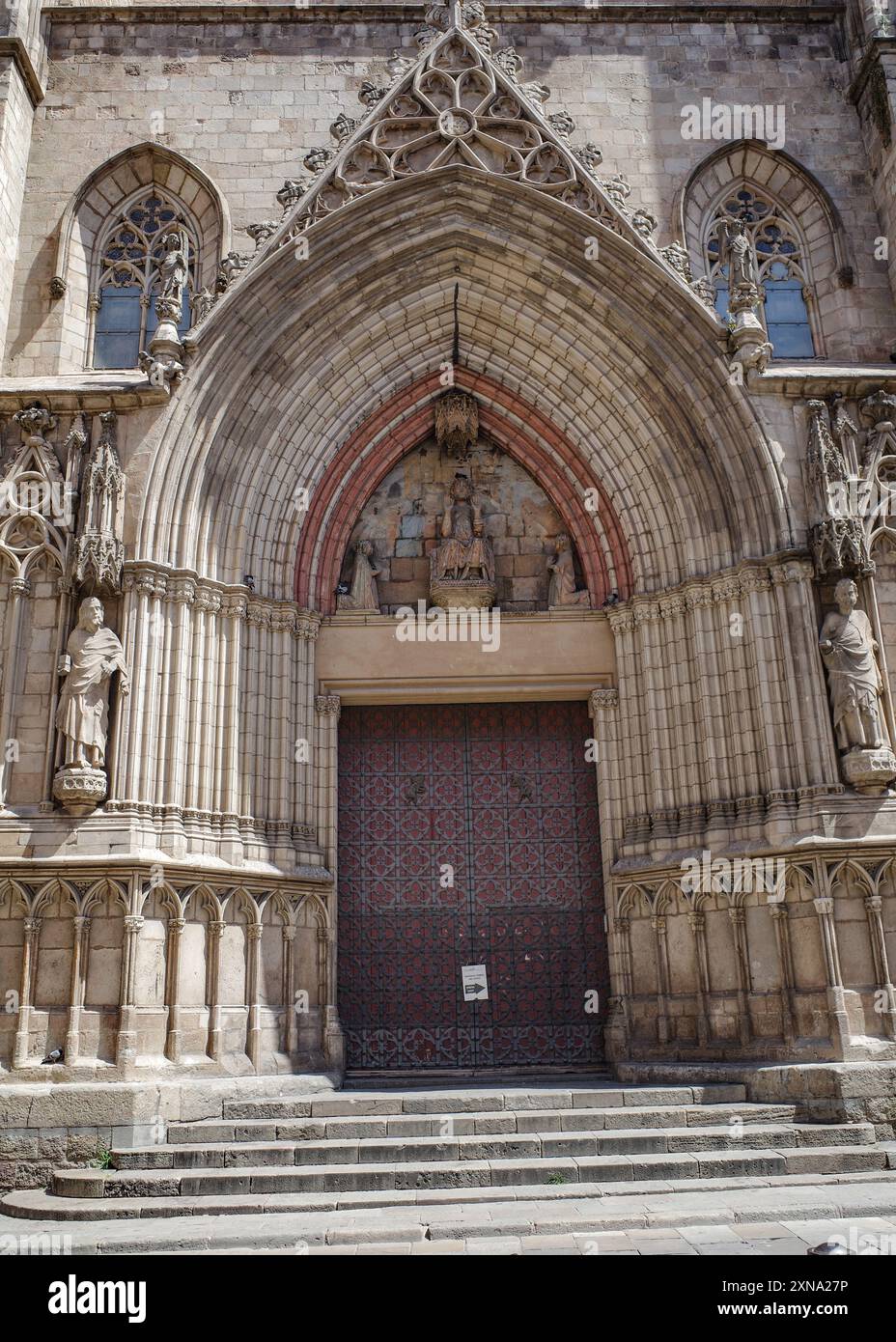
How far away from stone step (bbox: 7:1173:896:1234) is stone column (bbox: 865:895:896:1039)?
1.91 meters

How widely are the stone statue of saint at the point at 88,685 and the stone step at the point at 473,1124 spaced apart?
3484 mm

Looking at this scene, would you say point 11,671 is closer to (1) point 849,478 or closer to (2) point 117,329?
(2) point 117,329

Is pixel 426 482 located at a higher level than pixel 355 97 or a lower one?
lower

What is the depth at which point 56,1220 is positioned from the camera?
7.98 m

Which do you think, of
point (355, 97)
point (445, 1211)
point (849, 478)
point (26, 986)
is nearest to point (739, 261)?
point (849, 478)

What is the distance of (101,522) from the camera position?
1115 centimetres

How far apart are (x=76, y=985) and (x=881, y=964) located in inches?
289

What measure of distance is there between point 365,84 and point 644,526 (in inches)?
238

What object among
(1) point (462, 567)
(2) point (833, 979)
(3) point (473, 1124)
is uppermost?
(1) point (462, 567)

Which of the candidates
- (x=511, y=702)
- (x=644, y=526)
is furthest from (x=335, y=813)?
(x=644, y=526)

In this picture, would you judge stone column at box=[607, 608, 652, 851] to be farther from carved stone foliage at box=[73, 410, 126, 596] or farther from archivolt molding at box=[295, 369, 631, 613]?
carved stone foliage at box=[73, 410, 126, 596]

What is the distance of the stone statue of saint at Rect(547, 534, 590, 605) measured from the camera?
13.1 m

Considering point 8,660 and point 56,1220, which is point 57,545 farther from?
point 56,1220

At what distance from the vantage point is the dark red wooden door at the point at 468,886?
12.2 metres
